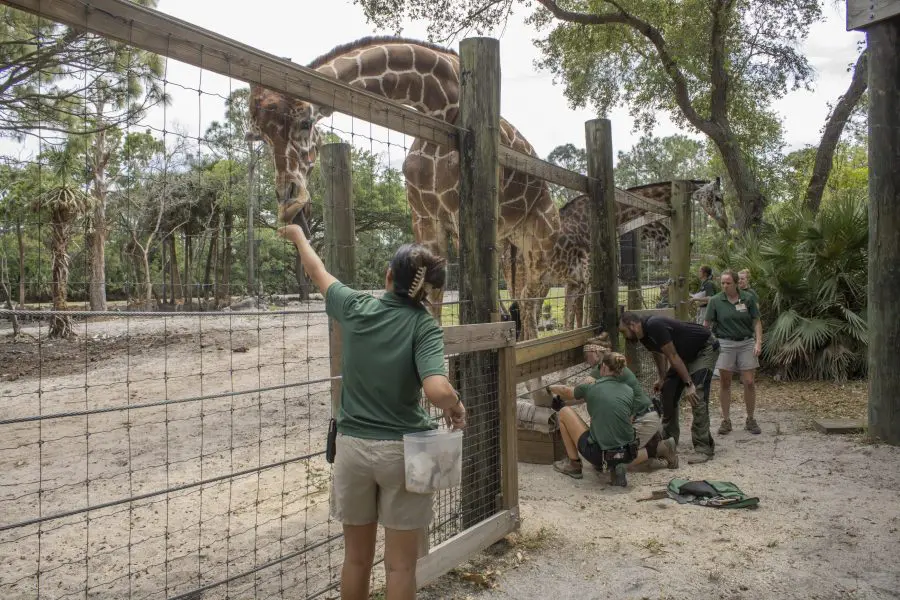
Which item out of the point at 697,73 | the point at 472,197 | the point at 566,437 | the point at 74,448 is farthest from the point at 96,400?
the point at 697,73

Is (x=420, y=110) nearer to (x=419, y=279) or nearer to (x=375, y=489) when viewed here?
(x=419, y=279)

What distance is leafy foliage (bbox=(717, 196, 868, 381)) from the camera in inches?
339

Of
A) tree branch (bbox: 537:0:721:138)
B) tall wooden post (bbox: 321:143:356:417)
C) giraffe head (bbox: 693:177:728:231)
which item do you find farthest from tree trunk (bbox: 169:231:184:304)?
giraffe head (bbox: 693:177:728:231)

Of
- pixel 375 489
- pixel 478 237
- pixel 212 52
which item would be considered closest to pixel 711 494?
pixel 478 237

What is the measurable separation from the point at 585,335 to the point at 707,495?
1.74 m

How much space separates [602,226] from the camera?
19.7 feet

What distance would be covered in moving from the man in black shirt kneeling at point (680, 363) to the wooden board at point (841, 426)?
1.39 m

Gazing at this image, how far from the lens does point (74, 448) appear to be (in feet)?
21.3

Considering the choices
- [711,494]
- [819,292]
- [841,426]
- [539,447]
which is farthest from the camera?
[819,292]

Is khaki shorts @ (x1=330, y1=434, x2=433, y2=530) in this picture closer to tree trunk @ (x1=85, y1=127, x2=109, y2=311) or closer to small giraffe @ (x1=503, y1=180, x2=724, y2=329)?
small giraffe @ (x1=503, y1=180, x2=724, y2=329)

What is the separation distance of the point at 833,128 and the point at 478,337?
1178cm

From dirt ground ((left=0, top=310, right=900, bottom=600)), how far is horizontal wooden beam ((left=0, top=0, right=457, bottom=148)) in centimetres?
106

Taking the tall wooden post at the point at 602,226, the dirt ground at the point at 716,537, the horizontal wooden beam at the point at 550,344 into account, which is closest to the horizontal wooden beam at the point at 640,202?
the tall wooden post at the point at 602,226

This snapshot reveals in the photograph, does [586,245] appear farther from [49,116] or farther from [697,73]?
[49,116]
